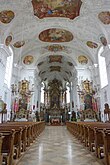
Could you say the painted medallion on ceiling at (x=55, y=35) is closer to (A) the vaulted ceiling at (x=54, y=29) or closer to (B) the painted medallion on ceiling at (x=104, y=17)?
(A) the vaulted ceiling at (x=54, y=29)

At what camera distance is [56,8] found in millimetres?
13148

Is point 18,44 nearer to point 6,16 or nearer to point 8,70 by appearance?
point 8,70

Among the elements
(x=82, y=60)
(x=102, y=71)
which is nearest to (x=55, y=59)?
(x=82, y=60)

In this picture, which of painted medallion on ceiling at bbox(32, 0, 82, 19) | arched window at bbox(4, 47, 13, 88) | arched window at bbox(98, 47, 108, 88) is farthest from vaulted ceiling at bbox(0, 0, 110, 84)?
arched window at bbox(4, 47, 13, 88)

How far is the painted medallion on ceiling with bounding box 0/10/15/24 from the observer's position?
12383 mm

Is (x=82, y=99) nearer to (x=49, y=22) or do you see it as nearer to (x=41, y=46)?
(x=41, y=46)

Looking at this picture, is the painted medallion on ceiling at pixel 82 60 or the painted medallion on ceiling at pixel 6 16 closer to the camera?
the painted medallion on ceiling at pixel 6 16

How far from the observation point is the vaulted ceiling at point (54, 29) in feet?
40.9

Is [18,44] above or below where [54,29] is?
below

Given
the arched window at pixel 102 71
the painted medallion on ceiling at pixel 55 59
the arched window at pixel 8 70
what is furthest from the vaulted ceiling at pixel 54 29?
the painted medallion on ceiling at pixel 55 59

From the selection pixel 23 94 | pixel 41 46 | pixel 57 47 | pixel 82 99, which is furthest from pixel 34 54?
pixel 82 99

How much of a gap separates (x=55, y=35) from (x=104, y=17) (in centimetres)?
646

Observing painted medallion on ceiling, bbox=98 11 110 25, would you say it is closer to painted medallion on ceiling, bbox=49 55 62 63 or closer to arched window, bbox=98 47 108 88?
arched window, bbox=98 47 108 88

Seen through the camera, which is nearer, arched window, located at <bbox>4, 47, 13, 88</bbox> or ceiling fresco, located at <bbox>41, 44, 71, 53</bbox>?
arched window, located at <bbox>4, 47, 13, 88</bbox>
